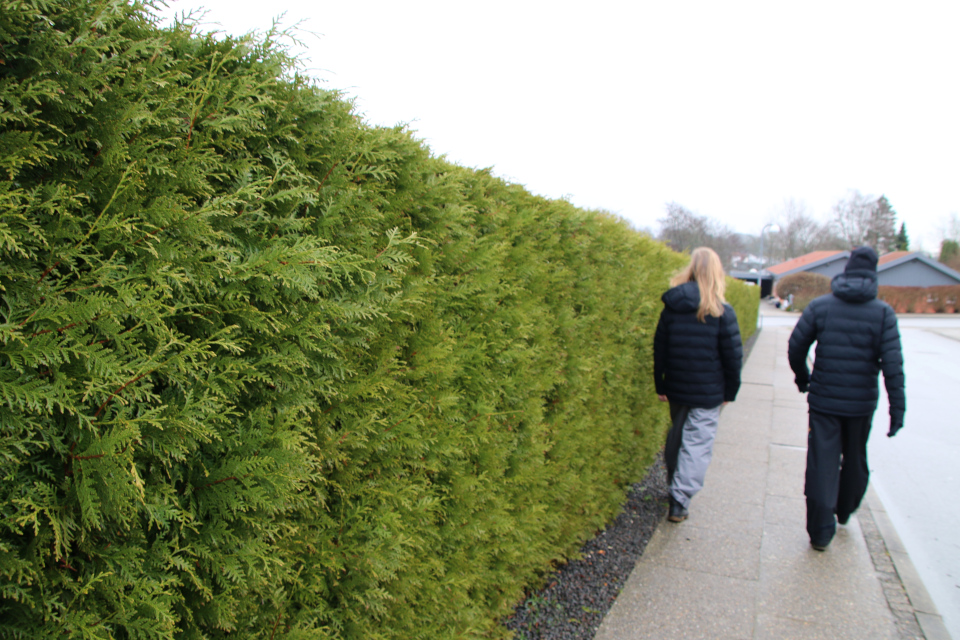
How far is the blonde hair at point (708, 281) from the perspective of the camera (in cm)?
483

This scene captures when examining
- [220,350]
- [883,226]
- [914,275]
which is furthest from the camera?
[883,226]

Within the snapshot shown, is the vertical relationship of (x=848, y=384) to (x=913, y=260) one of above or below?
below

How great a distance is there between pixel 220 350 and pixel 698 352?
162 inches

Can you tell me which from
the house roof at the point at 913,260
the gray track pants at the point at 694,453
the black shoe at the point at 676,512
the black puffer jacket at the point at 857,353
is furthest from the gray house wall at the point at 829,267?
the black shoe at the point at 676,512

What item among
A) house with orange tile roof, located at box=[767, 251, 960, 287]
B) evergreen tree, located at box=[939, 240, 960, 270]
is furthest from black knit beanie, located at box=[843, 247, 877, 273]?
evergreen tree, located at box=[939, 240, 960, 270]

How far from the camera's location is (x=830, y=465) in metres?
4.40

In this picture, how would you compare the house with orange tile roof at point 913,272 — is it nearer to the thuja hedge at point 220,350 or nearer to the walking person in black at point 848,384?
the walking person in black at point 848,384

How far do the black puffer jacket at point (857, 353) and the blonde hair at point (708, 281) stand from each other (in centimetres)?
77

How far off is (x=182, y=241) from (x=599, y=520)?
156 inches

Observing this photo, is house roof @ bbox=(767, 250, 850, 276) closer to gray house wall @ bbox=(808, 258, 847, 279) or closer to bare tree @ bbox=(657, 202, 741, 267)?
gray house wall @ bbox=(808, 258, 847, 279)

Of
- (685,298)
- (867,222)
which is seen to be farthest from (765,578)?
(867,222)

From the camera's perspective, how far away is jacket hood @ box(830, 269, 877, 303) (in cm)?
434

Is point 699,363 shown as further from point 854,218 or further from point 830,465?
point 854,218

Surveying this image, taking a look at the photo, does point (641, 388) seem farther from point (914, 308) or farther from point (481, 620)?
point (914, 308)
